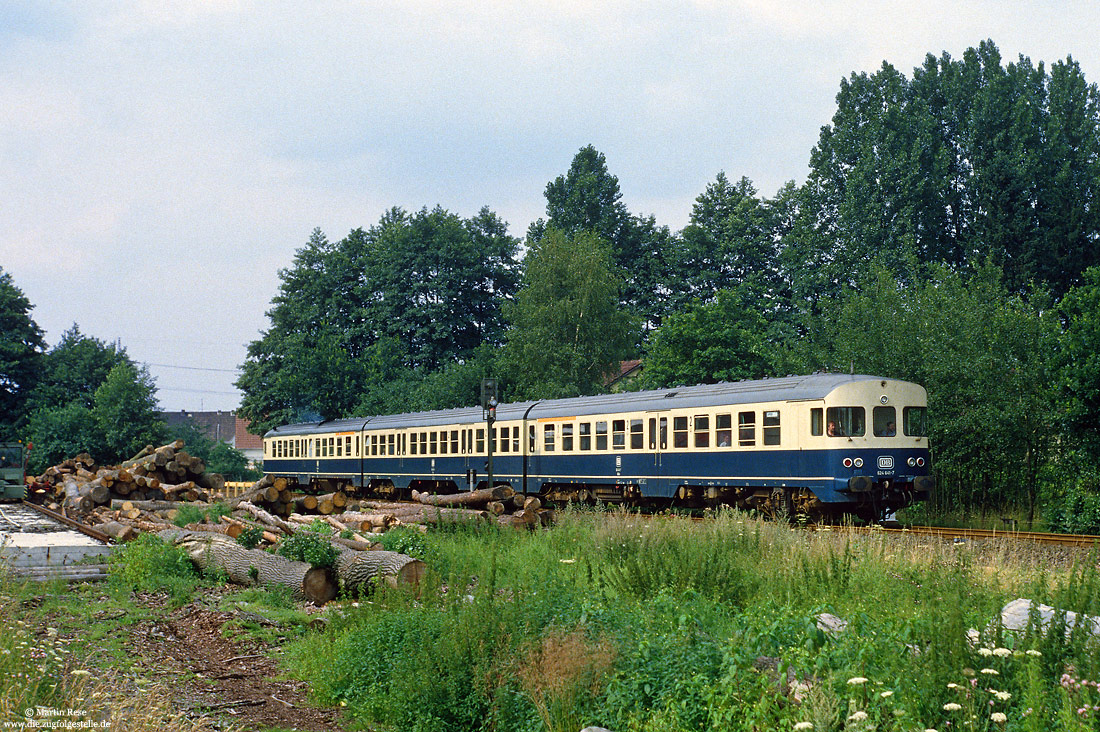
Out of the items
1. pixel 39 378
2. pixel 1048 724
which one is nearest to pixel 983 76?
pixel 1048 724

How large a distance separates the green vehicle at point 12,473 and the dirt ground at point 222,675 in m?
27.9

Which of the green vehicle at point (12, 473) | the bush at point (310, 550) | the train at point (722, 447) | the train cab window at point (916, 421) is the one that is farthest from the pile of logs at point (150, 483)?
the train cab window at point (916, 421)

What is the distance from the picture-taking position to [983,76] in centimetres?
4456

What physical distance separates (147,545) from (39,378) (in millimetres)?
47311

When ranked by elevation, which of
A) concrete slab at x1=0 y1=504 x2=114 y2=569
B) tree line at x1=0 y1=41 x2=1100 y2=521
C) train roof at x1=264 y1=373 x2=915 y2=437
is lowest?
concrete slab at x1=0 y1=504 x2=114 y2=569

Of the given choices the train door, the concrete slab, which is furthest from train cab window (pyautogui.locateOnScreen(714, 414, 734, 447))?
the concrete slab

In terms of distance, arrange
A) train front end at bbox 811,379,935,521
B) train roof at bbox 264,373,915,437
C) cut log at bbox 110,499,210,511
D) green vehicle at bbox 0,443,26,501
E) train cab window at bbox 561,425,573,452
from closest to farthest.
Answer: train front end at bbox 811,379,935,521 → train roof at bbox 264,373,915,437 → train cab window at bbox 561,425,573,452 → cut log at bbox 110,499,210,511 → green vehicle at bbox 0,443,26,501

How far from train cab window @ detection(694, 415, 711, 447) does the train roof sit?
0.99 feet

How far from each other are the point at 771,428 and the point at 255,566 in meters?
10.8

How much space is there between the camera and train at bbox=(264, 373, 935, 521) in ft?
66.7

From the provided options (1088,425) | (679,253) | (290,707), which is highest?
(679,253)

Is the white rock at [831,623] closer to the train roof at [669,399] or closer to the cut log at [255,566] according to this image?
the cut log at [255,566]

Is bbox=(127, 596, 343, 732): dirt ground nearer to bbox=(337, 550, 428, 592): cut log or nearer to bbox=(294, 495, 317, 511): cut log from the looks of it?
bbox=(337, 550, 428, 592): cut log

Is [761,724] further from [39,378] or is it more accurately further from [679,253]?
[39,378]
